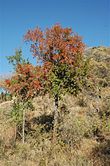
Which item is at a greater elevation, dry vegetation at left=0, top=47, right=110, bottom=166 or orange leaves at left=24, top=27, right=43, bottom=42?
orange leaves at left=24, top=27, right=43, bottom=42

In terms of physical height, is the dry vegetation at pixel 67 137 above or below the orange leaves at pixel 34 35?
below

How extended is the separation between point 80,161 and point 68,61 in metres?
9.50

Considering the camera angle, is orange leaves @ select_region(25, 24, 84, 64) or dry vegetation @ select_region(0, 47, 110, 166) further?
orange leaves @ select_region(25, 24, 84, 64)

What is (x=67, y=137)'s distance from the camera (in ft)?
65.2

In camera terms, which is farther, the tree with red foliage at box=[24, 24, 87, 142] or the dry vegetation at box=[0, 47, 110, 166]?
the tree with red foliage at box=[24, 24, 87, 142]

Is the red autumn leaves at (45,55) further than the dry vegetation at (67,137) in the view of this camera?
Yes

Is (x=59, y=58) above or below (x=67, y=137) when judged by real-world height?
above

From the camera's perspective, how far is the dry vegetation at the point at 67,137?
48.2 ft

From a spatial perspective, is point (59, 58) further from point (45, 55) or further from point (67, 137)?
point (67, 137)

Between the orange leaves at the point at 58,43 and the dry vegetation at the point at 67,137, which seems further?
the orange leaves at the point at 58,43

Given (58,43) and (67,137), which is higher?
(58,43)

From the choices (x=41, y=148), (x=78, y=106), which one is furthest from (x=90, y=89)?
(x=41, y=148)

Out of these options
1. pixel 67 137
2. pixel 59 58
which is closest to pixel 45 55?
pixel 59 58

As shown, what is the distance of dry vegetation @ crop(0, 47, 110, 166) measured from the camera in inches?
579
